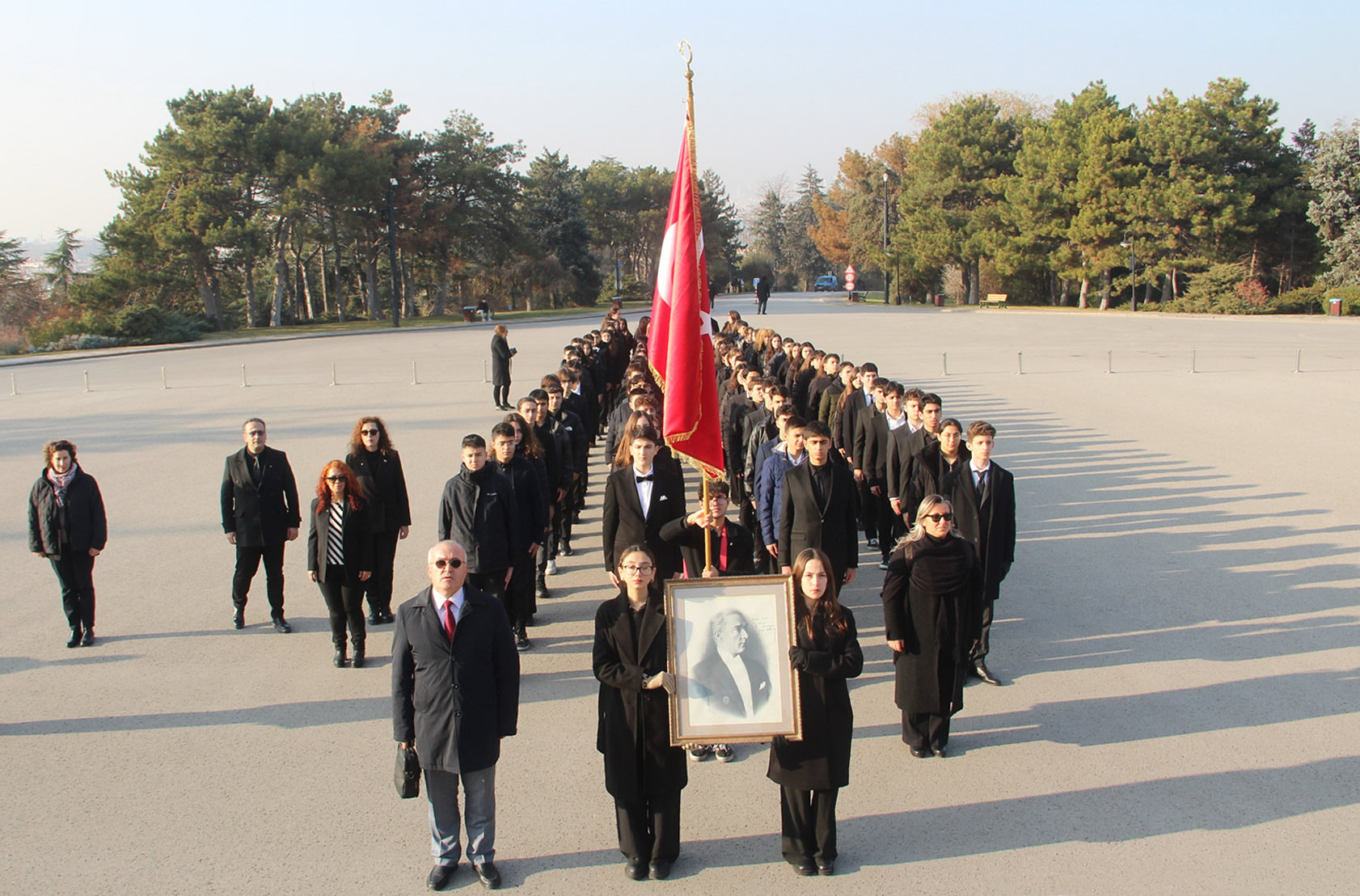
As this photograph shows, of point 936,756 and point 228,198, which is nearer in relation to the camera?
point 936,756

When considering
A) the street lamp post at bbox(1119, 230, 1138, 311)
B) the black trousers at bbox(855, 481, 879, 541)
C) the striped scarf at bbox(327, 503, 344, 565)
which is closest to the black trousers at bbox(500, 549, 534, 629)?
the striped scarf at bbox(327, 503, 344, 565)

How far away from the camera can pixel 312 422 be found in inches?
785

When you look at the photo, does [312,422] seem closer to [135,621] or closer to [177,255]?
[135,621]

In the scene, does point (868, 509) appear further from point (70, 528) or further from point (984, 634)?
point (70, 528)

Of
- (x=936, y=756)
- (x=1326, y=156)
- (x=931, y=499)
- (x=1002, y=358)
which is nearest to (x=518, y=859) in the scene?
(x=936, y=756)

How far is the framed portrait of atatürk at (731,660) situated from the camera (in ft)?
15.3

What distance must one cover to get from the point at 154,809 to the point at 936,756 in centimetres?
450

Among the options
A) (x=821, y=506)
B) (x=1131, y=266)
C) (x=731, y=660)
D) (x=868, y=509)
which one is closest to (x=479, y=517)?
(x=821, y=506)

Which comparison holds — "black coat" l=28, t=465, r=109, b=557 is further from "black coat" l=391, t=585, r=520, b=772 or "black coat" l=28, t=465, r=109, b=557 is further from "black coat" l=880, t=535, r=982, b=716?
"black coat" l=880, t=535, r=982, b=716

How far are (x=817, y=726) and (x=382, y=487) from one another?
15.3 feet

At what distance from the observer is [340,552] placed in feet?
24.7

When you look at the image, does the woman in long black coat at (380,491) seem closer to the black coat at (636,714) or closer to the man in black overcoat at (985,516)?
the black coat at (636,714)

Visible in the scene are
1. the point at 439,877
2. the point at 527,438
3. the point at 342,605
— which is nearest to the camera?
the point at 439,877

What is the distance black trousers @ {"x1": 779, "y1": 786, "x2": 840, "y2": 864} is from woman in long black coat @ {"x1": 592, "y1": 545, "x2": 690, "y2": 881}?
1.79ft
